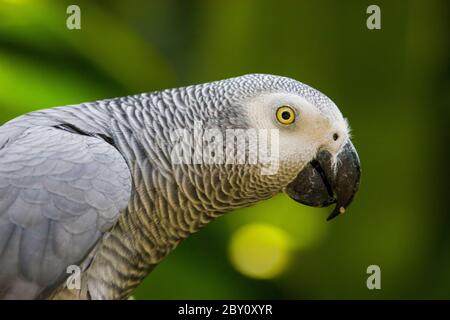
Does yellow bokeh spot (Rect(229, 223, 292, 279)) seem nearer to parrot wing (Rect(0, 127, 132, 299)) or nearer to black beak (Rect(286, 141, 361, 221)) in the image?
black beak (Rect(286, 141, 361, 221))

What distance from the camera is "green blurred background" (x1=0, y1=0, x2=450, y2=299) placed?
2.32 metres

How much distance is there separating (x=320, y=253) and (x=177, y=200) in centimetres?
111

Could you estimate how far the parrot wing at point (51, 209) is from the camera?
123 cm

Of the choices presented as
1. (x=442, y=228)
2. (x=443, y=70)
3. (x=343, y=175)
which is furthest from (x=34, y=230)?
(x=443, y=70)

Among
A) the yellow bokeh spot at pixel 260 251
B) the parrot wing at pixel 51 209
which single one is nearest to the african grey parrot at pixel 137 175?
the parrot wing at pixel 51 209

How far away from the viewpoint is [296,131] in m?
1.43

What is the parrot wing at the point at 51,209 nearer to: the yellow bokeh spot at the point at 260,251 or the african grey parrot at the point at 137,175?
the african grey parrot at the point at 137,175

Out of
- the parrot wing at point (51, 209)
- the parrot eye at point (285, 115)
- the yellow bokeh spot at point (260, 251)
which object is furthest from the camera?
the yellow bokeh spot at point (260, 251)

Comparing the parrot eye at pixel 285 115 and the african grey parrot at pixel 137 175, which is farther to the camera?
the parrot eye at pixel 285 115

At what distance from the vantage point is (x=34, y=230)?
124 centimetres

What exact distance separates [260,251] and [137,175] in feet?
3.37

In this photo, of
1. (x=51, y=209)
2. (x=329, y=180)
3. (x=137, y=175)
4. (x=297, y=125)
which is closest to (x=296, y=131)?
(x=297, y=125)

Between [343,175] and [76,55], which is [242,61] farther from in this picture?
[343,175]

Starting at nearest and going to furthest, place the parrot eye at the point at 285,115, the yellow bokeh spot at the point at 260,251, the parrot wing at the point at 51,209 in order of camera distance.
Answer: the parrot wing at the point at 51,209 → the parrot eye at the point at 285,115 → the yellow bokeh spot at the point at 260,251
